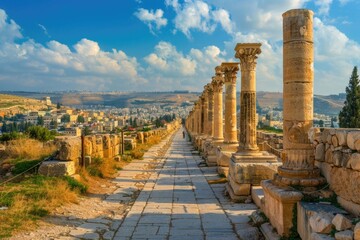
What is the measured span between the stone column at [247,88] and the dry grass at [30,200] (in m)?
4.87

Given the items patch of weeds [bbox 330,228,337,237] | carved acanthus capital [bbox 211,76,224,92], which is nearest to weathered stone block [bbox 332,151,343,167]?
patch of weeds [bbox 330,228,337,237]

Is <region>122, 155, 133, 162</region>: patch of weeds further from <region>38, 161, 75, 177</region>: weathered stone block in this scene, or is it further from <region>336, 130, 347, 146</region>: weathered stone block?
<region>336, 130, 347, 146</region>: weathered stone block

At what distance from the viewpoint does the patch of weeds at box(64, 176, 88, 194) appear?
9.25 m

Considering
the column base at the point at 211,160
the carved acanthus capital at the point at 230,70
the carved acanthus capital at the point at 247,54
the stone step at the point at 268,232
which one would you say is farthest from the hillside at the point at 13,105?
the stone step at the point at 268,232

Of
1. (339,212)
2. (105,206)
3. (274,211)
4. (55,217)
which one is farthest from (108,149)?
(339,212)

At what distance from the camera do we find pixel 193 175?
1343cm

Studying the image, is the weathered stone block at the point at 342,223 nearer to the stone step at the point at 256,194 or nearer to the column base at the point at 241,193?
the stone step at the point at 256,194

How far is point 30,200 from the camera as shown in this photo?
752 centimetres

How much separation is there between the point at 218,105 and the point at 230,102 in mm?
3790

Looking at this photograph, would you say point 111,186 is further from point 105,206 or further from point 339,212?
point 339,212

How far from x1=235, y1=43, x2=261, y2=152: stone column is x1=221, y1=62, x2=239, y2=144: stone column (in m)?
3.16

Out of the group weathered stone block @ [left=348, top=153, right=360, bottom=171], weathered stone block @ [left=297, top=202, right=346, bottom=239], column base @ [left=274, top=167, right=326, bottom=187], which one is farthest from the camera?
column base @ [left=274, top=167, right=326, bottom=187]

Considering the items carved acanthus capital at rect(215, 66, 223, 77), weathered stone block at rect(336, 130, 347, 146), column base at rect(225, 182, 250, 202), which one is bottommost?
column base at rect(225, 182, 250, 202)

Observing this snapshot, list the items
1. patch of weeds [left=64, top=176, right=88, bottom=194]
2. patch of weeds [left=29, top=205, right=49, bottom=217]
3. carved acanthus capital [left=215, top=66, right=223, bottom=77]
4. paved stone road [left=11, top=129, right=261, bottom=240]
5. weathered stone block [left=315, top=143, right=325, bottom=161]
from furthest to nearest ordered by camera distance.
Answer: carved acanthus capital [left=215, top=66, right=223, bottom=77] < patch of weeds [left=64, top=176, right=88, bottom=194] < patch of weeds [left=29, top=205, right=49, bottom=217] < paved stone road [left=11, top=129, right=261, bottom=240] < weathered stone block [left=315, top=143, right=325, bottom=161]
